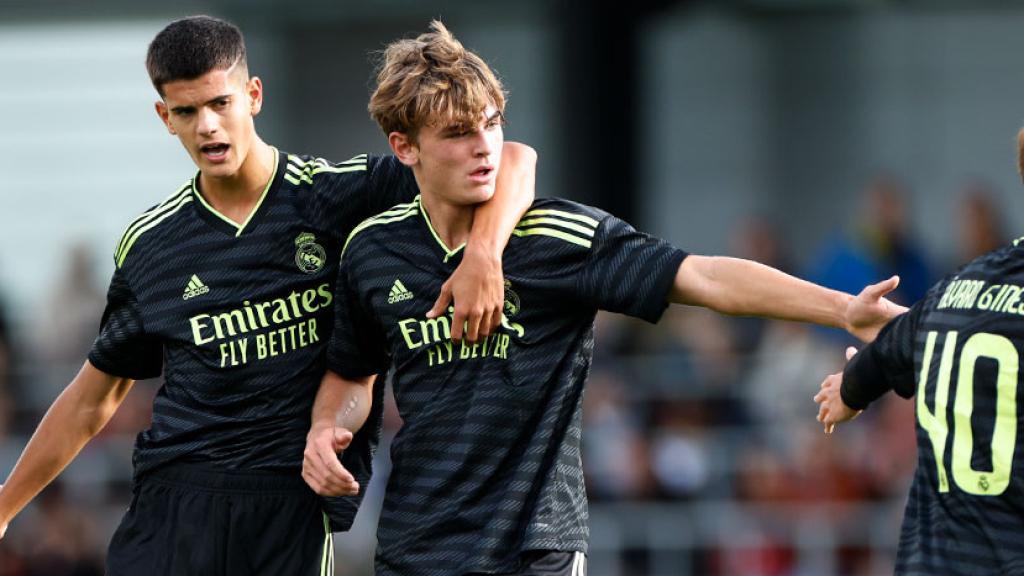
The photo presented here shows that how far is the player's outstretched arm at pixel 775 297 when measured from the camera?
15.6ft

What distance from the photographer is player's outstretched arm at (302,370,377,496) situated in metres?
5.02

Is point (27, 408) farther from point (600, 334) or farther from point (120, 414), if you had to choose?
point (600, 334)

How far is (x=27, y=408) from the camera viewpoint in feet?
38.0

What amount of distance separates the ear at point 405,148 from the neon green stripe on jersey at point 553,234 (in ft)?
Result: 1.09

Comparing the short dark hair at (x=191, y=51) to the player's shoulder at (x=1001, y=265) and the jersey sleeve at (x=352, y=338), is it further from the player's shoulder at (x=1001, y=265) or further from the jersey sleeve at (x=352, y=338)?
the player's shoulder at (x=1001, y=265)

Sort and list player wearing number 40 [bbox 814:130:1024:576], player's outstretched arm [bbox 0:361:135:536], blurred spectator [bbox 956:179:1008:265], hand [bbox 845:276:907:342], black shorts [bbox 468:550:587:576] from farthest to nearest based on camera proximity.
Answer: blurred spectator [bbox 956:179:1008:265]
player's outstretched arm [bbox 0:361:135:536]
black shorts [bbox 468:550:587:576]
hand [bbox 845:276:907:342]
player wearing number 40 [bbox 814:130:1024:576]

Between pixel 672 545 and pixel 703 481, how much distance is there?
39 cm

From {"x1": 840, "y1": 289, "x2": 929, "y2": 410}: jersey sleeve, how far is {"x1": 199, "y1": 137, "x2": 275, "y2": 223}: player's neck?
69.7 inches

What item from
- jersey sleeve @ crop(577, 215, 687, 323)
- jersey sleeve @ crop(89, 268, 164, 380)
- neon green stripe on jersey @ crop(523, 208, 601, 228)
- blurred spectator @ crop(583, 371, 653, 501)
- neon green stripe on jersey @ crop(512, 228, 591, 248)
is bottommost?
blurred spectator @ crop(583, 371, 653, 501)

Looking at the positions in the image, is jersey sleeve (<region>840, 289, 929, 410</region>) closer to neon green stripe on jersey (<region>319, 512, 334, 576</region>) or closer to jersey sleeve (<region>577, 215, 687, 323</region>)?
jersey sleeve (<region>577, 215, 687, 323</region>)

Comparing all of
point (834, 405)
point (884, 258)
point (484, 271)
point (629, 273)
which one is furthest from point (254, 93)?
point (884, 258)

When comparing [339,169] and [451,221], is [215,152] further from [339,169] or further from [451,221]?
[451,221]

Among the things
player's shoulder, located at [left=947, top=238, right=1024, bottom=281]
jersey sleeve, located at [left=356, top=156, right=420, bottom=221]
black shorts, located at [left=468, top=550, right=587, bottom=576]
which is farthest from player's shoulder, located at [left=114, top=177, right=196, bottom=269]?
player's shoulder, located at [left=947, top=238, right=1024, bottom=281]

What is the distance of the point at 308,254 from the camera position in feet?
17.8
